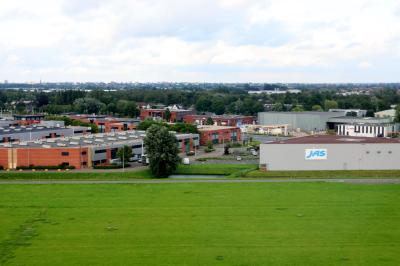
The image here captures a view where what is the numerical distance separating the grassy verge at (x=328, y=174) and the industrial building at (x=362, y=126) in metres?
20.4

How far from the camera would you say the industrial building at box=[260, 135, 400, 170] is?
31578mm

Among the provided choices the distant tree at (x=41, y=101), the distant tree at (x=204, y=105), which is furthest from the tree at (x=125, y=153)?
the distant tree at (x=41, y=101)

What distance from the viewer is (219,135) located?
47719mm

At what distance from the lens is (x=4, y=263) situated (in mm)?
15148

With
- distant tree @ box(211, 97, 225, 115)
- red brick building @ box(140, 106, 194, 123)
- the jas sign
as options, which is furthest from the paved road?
distant tree @ box(211, 97, 225, 115)

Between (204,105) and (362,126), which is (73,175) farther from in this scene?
(204,105)

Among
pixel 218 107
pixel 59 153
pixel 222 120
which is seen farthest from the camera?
pixel 218 107

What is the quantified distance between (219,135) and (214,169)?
14.9m

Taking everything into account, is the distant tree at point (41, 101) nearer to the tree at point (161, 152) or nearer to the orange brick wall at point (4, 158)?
the orange brick wall at point (4, 158)

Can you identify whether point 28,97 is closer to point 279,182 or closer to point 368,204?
point 279,182

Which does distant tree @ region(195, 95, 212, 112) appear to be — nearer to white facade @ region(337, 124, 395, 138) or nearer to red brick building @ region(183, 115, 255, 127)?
red brick building @ region(183, 115, 255, 127)

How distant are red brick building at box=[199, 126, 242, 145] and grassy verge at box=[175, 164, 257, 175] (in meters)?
12.1

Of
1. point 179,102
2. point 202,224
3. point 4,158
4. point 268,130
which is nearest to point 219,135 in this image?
point 268,130

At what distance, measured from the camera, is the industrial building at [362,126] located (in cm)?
5069
